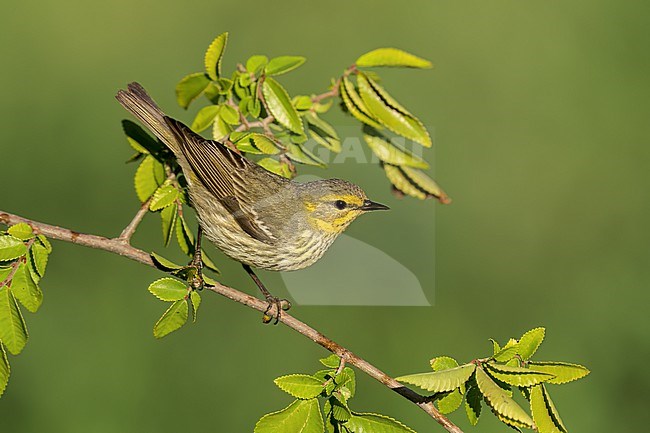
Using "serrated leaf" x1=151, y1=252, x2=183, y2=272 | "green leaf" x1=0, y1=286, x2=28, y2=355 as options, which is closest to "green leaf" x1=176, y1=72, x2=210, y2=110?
"serrated leaf" x1=151, y1=252, x2=183, y2=272

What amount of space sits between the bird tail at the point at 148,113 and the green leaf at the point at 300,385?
154cm

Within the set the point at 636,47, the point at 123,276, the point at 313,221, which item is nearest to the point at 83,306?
the point at 123,276

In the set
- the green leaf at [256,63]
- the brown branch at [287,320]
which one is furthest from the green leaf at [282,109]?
the brown branch at [287,320]

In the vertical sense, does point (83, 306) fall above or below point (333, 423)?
below

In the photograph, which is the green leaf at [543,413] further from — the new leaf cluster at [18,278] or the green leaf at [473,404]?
the new leaf cluster at [18,278]

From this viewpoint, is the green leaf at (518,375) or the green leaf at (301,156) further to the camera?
the green leaf at (301,156)

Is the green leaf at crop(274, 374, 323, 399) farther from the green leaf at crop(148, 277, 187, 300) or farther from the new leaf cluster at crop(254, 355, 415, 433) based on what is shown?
the green leaf at crop(148, 277, 187, 300)

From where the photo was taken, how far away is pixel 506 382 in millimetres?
2621

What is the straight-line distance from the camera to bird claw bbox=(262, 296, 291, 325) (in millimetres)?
3721

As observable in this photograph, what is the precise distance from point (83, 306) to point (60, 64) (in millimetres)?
2698

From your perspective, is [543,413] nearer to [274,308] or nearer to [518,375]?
[518,375]

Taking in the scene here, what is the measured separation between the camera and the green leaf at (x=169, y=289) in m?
3.06

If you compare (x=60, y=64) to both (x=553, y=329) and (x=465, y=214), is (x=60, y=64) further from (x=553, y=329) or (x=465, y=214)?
(x=553, y=329)

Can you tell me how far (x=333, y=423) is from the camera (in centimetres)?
289
